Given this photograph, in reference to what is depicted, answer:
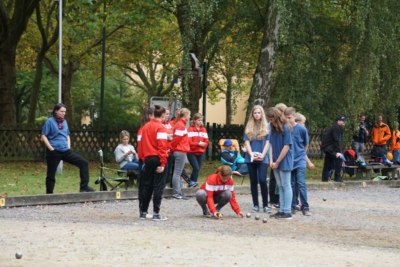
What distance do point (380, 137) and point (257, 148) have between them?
13620 millimetres

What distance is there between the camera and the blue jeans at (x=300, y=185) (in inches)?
698

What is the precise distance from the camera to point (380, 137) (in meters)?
30.4

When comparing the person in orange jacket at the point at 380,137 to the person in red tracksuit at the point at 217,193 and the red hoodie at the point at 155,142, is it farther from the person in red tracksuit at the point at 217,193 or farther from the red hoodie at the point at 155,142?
the red hoodie at the point at 155,142

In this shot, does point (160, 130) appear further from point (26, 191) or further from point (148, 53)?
point (148, 53)

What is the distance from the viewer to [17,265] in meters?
10.5

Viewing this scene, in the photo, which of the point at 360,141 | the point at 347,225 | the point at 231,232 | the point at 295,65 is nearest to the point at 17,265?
the point at 231,232

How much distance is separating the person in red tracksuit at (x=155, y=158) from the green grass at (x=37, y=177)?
4910 mm

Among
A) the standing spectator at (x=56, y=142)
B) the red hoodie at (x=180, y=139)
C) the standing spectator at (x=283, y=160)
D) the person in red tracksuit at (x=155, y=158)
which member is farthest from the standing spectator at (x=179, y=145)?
the person in red tracksuit at (x=155, y=158)

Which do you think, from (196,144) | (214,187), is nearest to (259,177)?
(214,187)

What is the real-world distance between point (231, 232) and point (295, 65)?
13958mm

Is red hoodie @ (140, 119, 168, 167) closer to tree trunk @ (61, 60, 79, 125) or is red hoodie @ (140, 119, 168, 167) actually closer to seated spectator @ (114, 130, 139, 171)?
seated spectator @ (114, 130, 139, 171)

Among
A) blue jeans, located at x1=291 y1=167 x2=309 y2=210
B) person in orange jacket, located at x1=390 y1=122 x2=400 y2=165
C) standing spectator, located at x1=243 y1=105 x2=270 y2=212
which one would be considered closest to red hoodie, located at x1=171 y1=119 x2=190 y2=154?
standing spectator, located at x1=243 y1=105 x2=270 y2=212

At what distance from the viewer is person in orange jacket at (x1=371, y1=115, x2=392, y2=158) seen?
1196 inches

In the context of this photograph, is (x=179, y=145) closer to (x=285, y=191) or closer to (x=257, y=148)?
(x=257, y=148)
